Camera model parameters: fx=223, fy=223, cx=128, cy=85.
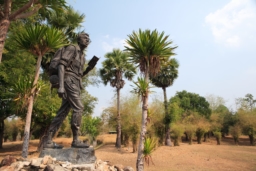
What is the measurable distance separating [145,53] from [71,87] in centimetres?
537

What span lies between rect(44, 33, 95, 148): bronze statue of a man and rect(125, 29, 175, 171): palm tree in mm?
4788

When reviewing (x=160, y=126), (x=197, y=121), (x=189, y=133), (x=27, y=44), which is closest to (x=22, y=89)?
(x=27, y=44)

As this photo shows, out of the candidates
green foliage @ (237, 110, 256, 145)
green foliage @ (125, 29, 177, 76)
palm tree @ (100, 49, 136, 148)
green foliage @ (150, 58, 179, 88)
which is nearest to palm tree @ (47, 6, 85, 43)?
palm tree @ (100, 49, 136, 148)

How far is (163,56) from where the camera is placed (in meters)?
9.43

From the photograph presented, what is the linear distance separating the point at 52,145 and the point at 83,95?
18.8 m

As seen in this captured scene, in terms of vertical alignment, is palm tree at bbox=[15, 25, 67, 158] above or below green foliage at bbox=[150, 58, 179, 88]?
below

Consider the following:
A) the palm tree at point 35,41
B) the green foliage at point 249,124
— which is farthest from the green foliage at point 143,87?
the green foliage at point 249,124

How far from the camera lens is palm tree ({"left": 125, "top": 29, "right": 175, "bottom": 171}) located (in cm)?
899

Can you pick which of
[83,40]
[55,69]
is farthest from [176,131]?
[55,69]

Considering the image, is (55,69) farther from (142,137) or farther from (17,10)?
(142,137)

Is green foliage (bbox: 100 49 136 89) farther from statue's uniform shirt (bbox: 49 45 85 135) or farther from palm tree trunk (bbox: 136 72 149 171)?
statue's uniform shirt (bbox: 49 45 85 135)

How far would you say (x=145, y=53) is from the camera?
923 centimetres

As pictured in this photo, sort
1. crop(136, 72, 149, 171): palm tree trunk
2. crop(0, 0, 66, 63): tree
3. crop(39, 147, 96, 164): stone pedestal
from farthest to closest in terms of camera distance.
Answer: crop(136, 72, 149, 171): palm tree trunk, crop(0, 0, 66, 63): tree, crop(39, 147, 96, 164): stone pedestal

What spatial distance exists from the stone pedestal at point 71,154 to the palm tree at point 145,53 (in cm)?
504
